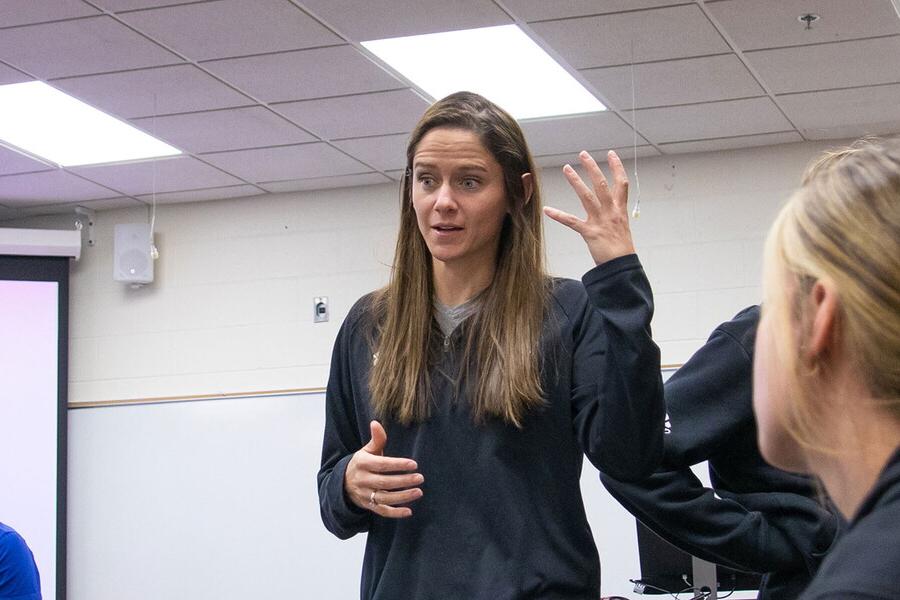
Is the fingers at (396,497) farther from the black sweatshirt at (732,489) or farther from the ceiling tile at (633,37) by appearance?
the ceiling tile at (633,37)

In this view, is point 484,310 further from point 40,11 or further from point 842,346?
point 40,11

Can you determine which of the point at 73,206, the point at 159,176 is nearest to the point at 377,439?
the point at 159,176

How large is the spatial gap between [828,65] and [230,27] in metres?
2.33

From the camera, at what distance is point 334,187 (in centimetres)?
688

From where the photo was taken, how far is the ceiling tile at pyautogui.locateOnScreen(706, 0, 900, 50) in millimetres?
4320

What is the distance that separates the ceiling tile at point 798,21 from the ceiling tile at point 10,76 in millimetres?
2658

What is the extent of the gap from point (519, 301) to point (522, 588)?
371mm

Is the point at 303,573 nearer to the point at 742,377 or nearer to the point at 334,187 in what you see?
the point at 334,187

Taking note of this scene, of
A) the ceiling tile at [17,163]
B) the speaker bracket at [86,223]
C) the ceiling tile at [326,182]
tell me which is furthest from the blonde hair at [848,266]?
the speaker bracket at [86,223]

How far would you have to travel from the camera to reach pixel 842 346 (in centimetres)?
78

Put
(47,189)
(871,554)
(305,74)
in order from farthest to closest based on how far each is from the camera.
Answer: (47,189) < (305,74) < (871,554)

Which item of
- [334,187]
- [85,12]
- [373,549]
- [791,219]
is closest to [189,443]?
[334,187]

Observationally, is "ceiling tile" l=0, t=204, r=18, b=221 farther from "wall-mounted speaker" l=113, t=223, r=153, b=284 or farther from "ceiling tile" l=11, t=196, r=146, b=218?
"wall-mounted speaker" l=113, t=223, r=153, b=284

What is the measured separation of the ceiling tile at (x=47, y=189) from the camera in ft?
21.1
